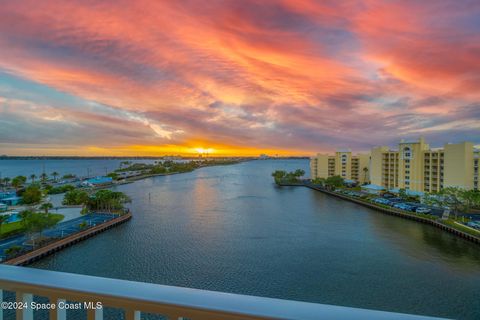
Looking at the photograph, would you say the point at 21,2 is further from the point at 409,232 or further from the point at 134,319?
the point at 409,232

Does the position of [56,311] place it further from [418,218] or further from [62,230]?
[418,218]

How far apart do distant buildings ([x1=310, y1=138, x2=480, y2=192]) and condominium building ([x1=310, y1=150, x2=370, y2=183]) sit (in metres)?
0.10

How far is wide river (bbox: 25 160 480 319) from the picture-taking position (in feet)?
22.2

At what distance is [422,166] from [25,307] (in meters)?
21.6

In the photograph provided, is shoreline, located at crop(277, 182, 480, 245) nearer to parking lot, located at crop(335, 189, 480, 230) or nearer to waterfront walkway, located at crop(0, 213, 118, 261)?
parking lot, located at crop(335, 189, 480, 230)

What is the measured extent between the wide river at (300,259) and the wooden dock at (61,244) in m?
0.29

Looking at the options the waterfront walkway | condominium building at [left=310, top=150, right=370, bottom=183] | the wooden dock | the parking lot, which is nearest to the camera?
the wooden dock

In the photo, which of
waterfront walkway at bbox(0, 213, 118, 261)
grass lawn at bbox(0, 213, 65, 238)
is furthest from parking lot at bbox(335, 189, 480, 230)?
grass lawn at bbox(0, 213, 65, 238)

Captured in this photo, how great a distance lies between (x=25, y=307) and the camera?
49 cm

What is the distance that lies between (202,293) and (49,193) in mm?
26989

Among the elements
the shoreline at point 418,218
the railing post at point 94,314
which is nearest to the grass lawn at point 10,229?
the railing post at point 94,314

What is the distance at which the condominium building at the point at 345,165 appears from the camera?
26.5 meters

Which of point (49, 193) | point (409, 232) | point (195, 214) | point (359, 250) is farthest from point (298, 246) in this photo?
point (49, 193)

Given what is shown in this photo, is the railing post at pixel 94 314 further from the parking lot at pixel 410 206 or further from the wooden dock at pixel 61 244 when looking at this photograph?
the parking lot at pixel 410 206
